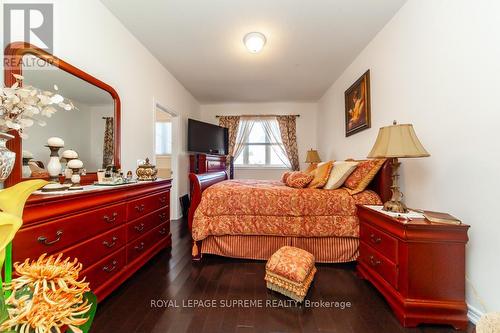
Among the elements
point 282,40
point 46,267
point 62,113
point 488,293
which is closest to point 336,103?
point 282,40

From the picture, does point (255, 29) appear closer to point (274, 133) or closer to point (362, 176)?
point (362, 176)

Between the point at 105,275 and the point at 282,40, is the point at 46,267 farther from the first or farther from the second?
the point at 282,40

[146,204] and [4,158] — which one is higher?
[4,158]

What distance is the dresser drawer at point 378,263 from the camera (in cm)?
152

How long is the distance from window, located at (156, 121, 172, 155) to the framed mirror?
9.65 ft

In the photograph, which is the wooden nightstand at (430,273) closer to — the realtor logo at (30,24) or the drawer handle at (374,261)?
the drawer handle at (374,261)

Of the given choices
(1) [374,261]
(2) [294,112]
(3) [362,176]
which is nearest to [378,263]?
(1) [374,261]

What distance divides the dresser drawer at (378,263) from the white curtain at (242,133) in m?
3.81

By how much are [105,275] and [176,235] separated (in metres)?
1.53

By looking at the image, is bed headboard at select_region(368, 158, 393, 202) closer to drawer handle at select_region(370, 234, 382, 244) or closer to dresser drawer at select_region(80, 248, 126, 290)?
drawer handle at select_region(370, 234, 382, 244)

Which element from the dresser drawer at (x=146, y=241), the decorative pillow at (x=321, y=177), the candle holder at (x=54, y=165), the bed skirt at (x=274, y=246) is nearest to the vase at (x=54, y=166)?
the candle holder at (x=54, y=165)

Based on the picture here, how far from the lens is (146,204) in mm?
2111

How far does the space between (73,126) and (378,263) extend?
2693mm

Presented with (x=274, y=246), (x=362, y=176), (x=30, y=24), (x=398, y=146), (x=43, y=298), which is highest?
(x=30, y=24)
